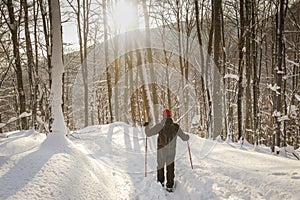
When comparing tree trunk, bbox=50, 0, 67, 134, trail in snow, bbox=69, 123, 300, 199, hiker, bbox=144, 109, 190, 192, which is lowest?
trail in snow, bbox=69, 123, 300, 199

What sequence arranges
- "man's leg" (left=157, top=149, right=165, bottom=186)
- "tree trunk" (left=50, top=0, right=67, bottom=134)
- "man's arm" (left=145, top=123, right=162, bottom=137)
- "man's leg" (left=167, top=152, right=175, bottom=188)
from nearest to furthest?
"man's leg" (left=167, top=152, right=175, bottom=188), "man's leg" (left=157, top=149, right=165, bottom=186), "man's arm" (left=145, top=123, right=162, bottom=137), "tree trunk" (left=50, top=0, right=67, bottom=134)

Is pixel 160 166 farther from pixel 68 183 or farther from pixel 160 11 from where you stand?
pixel 160 11

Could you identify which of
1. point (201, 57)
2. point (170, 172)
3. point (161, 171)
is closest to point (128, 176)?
point (161, 171)

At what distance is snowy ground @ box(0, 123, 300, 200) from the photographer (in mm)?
4258

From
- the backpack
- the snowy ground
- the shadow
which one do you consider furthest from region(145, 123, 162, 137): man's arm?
the shadow

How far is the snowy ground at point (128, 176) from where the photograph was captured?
4258mm

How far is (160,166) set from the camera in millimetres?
6934

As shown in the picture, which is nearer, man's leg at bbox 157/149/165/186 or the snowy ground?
the snowy ground

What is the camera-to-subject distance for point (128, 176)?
741 centimetres

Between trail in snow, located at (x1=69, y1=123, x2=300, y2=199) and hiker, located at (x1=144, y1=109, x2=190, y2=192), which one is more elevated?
hiker, located at (x1=144, y1=109, x2=190, y2=192)

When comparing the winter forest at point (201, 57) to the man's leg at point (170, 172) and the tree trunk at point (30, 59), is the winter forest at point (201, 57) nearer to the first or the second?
the tree trunk at point (30, 59)

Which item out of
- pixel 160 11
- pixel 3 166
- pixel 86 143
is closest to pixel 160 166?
pixel 3 166

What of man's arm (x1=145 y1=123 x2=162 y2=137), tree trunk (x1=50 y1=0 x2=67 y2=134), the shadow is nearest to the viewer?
the shadow

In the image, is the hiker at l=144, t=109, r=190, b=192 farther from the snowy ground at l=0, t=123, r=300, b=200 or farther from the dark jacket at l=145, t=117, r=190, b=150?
the snowy ground at l=0, t=123, r=300, b=200
